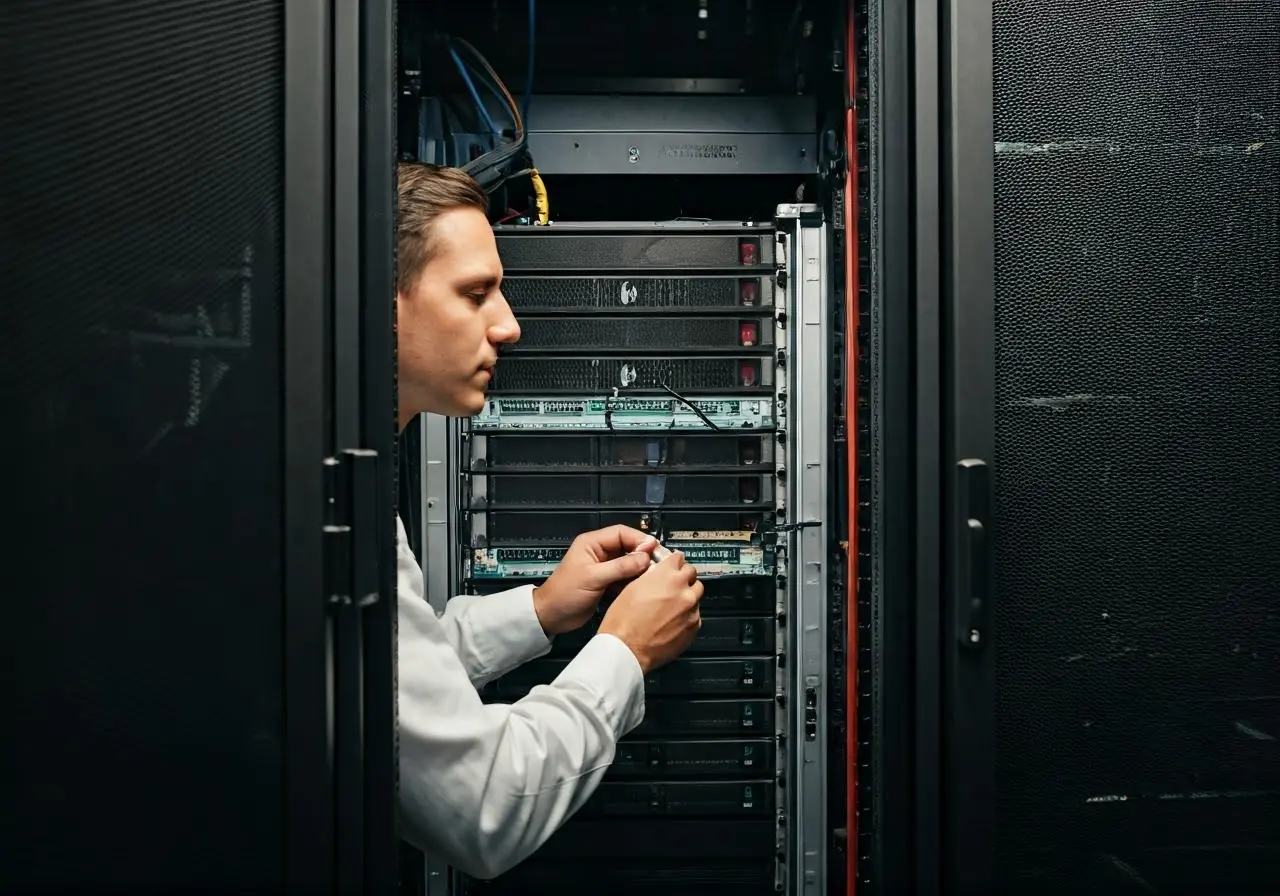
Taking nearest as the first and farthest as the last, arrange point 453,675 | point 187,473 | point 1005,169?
point 187,473
point 1005,169
point 453,675

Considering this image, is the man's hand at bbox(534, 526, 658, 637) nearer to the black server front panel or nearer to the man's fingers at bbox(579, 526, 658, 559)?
the man's fingers at bbox(579, 526, 658, 559)

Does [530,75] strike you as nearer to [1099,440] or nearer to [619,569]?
[619,569]

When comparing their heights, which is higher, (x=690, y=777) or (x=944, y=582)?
(x=944, y=582)

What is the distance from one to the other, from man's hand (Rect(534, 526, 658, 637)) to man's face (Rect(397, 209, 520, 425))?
479 millimetres

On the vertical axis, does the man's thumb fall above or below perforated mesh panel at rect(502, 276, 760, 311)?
below

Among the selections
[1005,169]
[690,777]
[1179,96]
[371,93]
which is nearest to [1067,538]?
[1005,169]

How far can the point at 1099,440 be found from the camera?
1.14 metres

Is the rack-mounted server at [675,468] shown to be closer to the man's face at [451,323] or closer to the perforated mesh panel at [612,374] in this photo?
the perforated mesh panel at [612,374]

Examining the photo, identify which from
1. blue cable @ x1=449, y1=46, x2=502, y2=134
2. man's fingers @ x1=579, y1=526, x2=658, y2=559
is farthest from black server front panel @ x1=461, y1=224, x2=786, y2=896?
blue cable @ x1=449, y1=46, x2=502, y2=134

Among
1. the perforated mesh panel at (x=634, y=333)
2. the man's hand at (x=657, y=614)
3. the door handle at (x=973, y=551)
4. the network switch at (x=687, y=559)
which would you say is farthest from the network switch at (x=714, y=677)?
the door handle at (x=973, y=551)

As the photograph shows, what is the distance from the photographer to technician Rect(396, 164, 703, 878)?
126cm

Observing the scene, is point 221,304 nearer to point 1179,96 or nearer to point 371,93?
point 371,93

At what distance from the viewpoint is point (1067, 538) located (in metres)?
1.13

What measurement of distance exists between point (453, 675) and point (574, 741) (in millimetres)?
222
